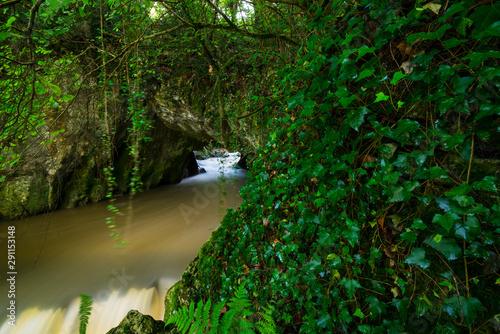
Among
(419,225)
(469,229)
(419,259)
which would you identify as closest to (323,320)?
(419,259)

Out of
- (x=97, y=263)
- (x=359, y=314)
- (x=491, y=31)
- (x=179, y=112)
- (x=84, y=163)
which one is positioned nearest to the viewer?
(x=491, y=31)

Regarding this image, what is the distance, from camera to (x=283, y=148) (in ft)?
6.62

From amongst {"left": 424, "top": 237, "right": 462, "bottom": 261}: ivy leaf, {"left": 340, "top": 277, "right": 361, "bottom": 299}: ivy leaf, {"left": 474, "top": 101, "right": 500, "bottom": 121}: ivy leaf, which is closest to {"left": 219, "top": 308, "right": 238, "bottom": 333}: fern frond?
{"left": 340, "top": 277, "right": 361, "bottom": 299}: ivy leaf

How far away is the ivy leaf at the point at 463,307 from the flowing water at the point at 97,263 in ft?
7.97

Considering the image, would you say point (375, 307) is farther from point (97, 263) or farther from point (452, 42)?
point (97, 263)

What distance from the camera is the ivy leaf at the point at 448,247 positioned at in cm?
91

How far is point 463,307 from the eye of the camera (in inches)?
35.4

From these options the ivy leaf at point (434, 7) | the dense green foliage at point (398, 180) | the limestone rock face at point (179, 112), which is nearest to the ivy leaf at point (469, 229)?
the dense green foliage at point (398, 180)

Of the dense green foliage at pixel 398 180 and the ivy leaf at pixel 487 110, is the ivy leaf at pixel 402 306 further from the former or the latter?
the ivy leaf at pixel 487 110

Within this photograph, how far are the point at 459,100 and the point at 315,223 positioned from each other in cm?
99

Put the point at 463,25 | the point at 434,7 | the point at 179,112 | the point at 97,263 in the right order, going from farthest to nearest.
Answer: the point at 179,112 < the point at 97,263 < the point at 434,7 < the point at 463,25

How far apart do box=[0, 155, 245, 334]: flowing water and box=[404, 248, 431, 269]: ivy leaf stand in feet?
7.57

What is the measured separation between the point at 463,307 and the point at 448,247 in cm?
25

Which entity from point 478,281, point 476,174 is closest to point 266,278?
point 478,281
